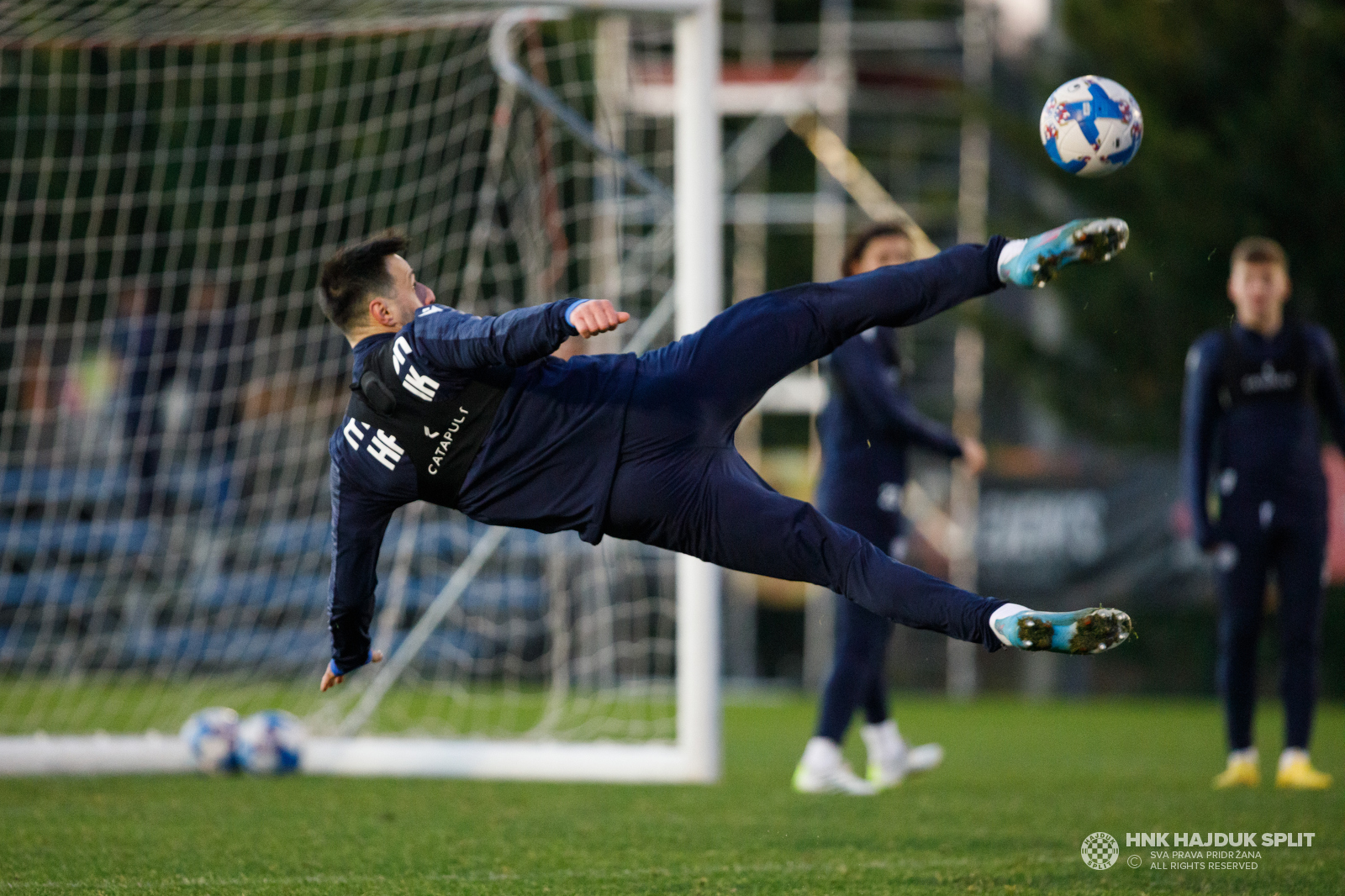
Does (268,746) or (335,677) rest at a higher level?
(335,677)

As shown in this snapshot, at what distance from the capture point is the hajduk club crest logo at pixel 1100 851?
16.2 ft

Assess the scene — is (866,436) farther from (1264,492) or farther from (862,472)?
(1264,492)

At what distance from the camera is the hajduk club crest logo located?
4941 mm

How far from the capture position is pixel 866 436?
6.70m

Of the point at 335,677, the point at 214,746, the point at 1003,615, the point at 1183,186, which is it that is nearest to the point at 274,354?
the point at 214,746

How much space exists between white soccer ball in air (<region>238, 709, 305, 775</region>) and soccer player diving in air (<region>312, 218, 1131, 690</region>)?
3.09 meters

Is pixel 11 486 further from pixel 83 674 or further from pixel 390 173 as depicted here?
pixel 390 173

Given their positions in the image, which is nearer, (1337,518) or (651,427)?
(651,427)

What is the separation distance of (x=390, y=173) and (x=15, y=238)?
8.38ft

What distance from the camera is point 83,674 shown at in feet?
37.3

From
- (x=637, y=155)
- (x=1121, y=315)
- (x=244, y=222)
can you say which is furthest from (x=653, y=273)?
(x=1121, y=315)

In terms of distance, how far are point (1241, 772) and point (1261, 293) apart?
224 cm

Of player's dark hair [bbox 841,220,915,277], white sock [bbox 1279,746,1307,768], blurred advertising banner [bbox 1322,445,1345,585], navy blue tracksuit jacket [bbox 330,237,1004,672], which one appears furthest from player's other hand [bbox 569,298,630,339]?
blurred advertising banner [bbox 1322,445,1345,585]
